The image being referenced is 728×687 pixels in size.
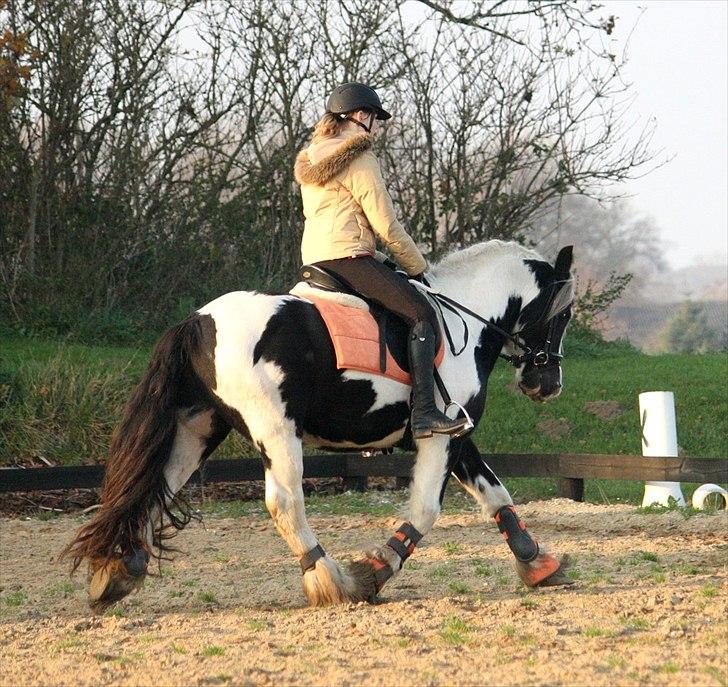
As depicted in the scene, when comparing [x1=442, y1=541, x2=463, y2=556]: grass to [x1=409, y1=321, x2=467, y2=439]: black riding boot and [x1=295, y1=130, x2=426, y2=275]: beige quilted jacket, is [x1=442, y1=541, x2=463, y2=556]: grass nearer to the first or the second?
[x1=409, y1=321, x2=467, y2=439]: black riding boot

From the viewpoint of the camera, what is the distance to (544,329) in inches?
291

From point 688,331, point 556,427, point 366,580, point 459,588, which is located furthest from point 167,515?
point 688,331

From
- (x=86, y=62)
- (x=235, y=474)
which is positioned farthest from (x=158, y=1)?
(x=235, y=474)

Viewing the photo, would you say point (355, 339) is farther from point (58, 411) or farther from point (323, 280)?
point (58, 411)

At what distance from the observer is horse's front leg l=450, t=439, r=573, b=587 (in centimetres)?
672

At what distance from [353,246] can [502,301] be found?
1128mm

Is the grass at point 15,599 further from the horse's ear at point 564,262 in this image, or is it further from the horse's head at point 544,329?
the horse's ear at point 564,262

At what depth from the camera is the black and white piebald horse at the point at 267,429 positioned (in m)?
6.10

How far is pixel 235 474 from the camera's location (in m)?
11.5

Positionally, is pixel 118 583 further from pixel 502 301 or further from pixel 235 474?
pixel 235 474

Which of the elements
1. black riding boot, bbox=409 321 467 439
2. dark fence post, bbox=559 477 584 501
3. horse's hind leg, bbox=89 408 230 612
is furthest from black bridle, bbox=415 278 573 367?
dark fence post, bbox=559 477 584 501

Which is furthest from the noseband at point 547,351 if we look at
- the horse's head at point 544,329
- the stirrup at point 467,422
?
the stirrup at point 467,422

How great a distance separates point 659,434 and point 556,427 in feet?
12.6

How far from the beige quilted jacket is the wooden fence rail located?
4603 millimetres
